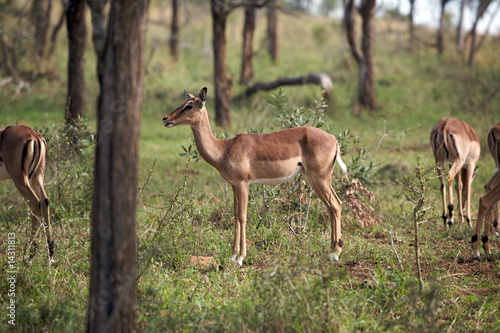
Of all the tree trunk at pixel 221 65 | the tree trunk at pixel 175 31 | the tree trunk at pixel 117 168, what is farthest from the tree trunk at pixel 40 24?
the tree trunk at pixel 117 168

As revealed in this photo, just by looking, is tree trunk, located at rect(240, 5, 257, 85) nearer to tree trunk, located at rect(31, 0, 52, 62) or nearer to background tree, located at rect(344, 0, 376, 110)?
background tree, located at rect(344, 0, 376, 110)

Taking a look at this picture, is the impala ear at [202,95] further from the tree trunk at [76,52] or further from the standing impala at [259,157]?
the tree trunk at [76,52]

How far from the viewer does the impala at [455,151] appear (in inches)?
231

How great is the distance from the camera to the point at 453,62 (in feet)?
55.0

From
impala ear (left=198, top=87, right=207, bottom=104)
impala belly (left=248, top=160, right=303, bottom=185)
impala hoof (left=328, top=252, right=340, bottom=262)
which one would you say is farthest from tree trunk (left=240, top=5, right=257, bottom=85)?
impala hoof (left=328, top=252, right=340, bottom=262)

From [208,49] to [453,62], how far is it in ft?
30.3

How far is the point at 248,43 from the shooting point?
1376 centimetres

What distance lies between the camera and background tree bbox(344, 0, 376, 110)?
1207cm

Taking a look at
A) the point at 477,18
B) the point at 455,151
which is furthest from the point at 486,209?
the point at 477,18

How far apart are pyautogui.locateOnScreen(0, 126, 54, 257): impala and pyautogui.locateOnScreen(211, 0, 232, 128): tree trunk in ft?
18.8

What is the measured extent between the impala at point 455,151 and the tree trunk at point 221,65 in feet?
16.6

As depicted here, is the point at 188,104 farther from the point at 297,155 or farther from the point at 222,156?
the point at 297,155

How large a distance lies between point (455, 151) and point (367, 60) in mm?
7088

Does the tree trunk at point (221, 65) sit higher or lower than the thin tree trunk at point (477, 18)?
lower
